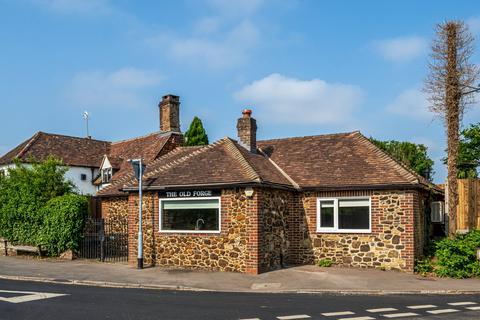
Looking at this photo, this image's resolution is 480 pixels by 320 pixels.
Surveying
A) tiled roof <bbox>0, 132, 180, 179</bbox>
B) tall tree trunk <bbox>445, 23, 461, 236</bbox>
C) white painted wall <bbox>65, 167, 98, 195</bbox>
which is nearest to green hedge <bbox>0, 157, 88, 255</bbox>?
tiled roof <bbox>0, 132, 180, 179</bbox>

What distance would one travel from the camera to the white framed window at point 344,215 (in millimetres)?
18234

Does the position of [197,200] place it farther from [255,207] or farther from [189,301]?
[189,301]

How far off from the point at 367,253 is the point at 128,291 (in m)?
8.82

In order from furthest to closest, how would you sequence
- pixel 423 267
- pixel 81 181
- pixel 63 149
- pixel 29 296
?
pixel 63 149
pixel 81 181
pixel 423 267
pixel 29 296

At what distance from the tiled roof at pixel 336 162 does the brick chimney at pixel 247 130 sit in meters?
1.30

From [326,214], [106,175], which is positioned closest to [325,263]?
[326,214]

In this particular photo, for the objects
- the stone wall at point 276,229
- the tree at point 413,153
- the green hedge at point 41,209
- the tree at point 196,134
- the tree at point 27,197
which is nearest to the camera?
the stone wall at point 276,229

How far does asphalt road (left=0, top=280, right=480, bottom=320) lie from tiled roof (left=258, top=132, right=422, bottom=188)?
18.7 ft

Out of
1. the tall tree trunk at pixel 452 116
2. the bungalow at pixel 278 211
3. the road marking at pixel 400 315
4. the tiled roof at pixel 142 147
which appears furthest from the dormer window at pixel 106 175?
the road marking at pixel 400 315

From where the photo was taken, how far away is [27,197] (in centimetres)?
2194

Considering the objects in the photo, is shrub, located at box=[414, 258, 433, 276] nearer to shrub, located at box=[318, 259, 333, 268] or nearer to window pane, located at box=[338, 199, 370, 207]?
window pane, located at box=[338, 199, 370, 207]

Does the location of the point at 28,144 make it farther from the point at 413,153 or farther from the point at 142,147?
the point at 413,153

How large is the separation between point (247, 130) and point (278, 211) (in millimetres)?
4274

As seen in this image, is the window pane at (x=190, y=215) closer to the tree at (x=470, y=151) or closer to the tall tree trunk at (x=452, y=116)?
the tall tree trunk at (x=452, y=116)
